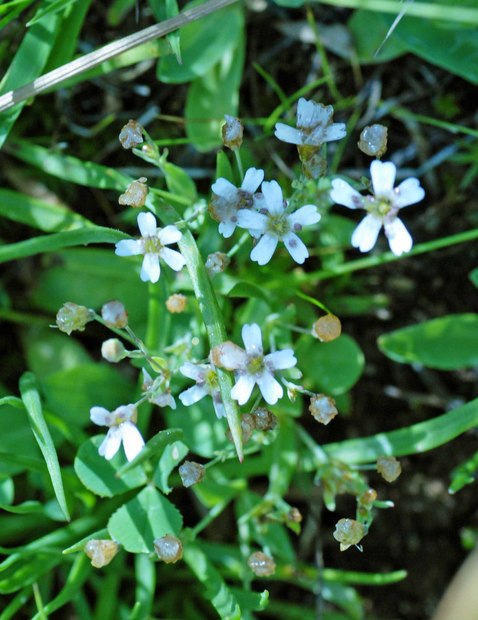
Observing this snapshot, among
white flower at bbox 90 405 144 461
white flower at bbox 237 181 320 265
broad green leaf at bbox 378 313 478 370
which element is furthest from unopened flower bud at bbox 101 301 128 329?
broad green leaf at bbox 378 313 478 370

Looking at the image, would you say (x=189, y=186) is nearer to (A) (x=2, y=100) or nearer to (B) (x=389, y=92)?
(A) (x=2, y=100)

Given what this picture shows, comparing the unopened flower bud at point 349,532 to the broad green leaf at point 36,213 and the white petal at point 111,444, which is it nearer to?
the white petal at point 111,444

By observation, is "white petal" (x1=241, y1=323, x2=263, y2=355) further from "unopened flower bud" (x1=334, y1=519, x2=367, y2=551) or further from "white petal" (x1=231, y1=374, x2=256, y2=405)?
"unopened flower bud" (x1=334, y1=519, x2=367, y2=551)

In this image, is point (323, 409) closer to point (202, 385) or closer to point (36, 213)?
point (202, 385)

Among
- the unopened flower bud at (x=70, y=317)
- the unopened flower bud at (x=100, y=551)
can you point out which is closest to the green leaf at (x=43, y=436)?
the unopened flower bud at (x=100, y=551)

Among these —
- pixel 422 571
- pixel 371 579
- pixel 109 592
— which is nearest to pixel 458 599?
pixel 371 579
